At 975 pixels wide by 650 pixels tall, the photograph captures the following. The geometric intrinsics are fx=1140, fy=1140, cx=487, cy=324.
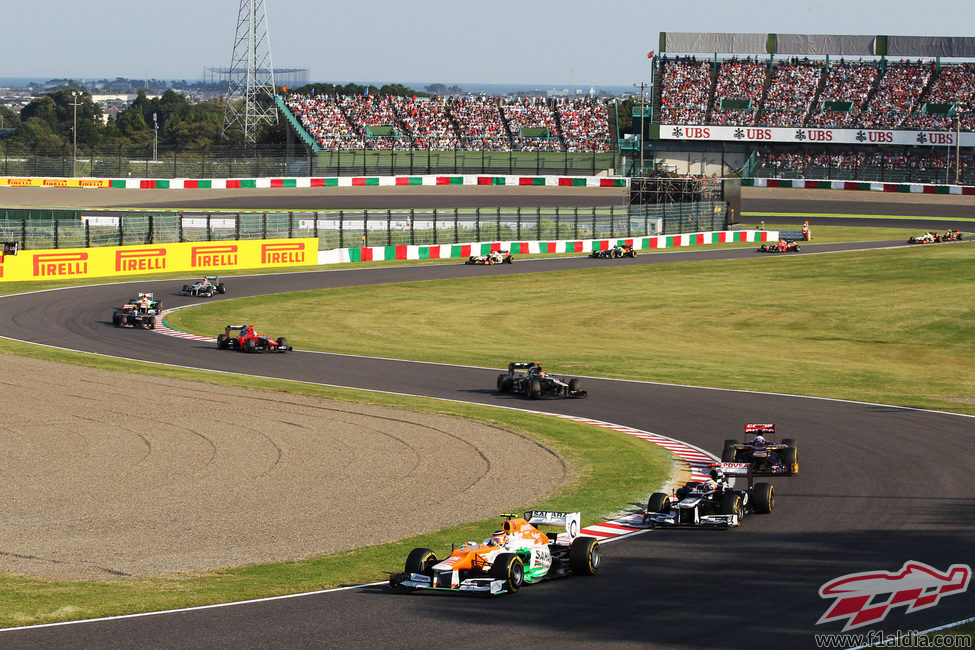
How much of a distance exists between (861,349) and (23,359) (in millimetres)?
26508

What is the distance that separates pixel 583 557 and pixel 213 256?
45.1m

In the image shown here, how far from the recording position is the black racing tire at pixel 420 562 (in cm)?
1353

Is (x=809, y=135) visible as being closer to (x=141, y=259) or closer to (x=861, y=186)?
(x=861, y=186)

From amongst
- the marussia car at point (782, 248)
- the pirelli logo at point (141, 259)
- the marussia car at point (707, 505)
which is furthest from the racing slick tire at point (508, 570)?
the marussia car at point (782, 248)

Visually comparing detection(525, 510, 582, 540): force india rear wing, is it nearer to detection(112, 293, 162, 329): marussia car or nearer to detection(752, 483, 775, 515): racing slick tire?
detection(752, 483, 775, 515): racing slick tire

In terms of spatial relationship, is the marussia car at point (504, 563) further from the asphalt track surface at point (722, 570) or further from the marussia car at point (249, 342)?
the marussia car at point (249, 342)

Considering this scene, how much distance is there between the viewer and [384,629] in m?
12.1

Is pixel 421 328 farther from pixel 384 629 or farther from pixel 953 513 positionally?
pixel 384 629

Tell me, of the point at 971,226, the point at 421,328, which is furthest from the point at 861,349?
the point at 971,226

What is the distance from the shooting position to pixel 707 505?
1703 cm

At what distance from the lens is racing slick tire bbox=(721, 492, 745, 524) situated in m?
16.6

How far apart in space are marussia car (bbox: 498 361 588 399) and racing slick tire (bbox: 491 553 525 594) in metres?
14.9

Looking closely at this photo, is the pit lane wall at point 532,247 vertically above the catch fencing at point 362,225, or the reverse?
the catch fencing at point 362,225

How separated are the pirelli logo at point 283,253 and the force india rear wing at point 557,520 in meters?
44.8
